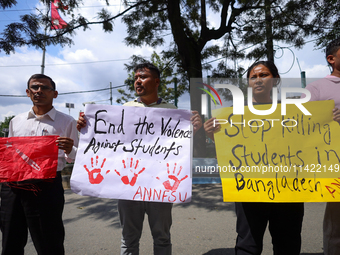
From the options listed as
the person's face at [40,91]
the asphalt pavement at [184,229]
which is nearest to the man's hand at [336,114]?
the asphalt pavement at [184,229]

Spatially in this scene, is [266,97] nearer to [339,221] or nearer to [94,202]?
[339,221]

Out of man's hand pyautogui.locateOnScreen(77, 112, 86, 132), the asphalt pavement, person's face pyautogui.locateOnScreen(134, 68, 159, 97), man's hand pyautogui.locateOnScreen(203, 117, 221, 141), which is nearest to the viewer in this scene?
man's hand pyautogui.locateOnScreen(203, 117, 221, 141)

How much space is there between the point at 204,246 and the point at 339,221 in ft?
4.61

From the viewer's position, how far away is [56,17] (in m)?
5.92

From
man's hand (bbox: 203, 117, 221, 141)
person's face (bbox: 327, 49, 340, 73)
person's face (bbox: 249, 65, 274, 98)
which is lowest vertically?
man's hand (bbox: 203, 117, 221, 141)

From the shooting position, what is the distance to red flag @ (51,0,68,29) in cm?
579

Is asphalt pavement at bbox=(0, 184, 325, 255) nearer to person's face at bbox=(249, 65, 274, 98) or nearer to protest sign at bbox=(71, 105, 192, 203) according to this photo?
protest sign at bbox=(71, 105, 192, 203)

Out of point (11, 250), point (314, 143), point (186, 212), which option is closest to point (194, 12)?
point (186, 212)

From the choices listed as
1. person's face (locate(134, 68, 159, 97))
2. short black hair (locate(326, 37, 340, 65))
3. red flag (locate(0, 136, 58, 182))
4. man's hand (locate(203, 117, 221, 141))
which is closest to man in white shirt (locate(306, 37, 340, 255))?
short black hair (locate(326, 37, 340, 65))

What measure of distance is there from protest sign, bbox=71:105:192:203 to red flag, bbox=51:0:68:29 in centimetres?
532

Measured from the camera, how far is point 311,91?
5.41 feet

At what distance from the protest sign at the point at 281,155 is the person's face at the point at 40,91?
4.60 ft

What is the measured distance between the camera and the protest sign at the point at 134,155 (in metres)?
1.65

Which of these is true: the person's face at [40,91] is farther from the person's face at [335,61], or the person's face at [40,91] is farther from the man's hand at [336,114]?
the person's face at [335,61]
